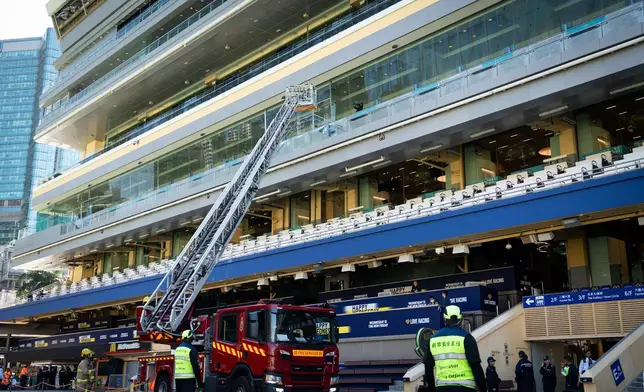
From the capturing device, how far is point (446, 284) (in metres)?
28.9

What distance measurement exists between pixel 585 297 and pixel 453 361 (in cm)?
1379

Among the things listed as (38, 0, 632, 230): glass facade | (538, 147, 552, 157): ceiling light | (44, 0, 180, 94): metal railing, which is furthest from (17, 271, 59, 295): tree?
(538, 147, 552, 157): ceiling light

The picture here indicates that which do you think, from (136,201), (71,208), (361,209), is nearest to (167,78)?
(136,201)

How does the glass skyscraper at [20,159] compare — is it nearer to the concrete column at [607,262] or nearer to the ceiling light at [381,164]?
the ceiling light at [381,164]

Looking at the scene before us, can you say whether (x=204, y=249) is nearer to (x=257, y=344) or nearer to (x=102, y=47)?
(x=257, y=344)

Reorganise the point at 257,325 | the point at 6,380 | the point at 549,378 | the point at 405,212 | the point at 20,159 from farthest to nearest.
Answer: the point at 20,159 < the point at 6,380 < the point at 405,212 < the point at 549,378 < the point at 257,325

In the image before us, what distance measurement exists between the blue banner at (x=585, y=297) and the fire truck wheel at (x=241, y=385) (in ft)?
32.5

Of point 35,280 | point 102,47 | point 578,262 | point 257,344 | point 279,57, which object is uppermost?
point 102,47

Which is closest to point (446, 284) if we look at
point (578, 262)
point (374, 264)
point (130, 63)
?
point (374, 264)

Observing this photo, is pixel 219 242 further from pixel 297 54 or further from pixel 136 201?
pixel 136 201

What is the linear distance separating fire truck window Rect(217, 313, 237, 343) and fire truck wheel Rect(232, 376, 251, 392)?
3.19 ft

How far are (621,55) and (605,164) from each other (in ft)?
13.1

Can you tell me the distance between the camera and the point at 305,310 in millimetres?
16688

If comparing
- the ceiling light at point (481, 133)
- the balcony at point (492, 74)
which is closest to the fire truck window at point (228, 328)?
the balcony at point (492, 74)
